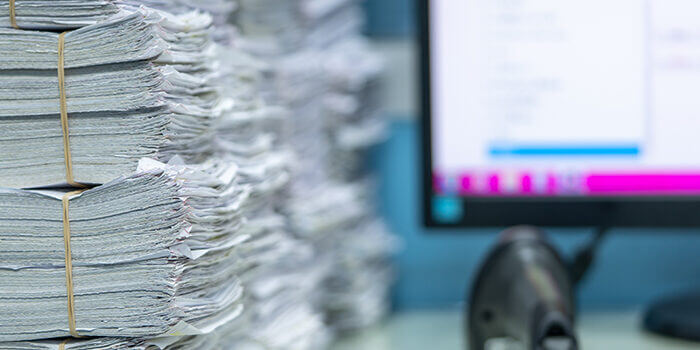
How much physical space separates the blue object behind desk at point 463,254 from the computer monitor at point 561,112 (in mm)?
198

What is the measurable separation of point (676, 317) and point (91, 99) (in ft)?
2.32

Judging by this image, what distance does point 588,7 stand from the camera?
0.96 meters

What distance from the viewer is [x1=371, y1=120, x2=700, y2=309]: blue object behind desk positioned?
1.17m

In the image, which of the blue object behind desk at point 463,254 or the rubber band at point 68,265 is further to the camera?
the blue object behind desk at point 463,254

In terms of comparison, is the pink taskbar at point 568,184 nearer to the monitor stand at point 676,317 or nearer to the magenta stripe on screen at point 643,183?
the magenta stripe on screen at point 643,183

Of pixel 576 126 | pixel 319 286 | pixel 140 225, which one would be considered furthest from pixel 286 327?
pixel 576 126

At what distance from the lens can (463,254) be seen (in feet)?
4.01

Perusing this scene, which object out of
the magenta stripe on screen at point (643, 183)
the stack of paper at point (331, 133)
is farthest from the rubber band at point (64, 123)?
the magenta stripe on screen at point (643, 183)

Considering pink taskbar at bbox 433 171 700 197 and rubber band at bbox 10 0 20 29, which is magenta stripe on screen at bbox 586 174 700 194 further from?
rubber band at bbox 10 0 20 29

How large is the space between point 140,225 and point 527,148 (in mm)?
575

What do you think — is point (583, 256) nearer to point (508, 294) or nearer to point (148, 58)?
point (508, 294)

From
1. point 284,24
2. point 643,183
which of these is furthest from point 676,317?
point 284,24

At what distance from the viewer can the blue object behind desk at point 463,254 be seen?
3.83ft

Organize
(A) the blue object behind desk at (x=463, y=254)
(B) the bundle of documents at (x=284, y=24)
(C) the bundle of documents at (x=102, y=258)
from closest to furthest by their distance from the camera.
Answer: (C) the bundle of documents at (x=102, y=258)
(B) the bundle of documents at (x=284, y=24)
(A) the blue object behind desk at (x=463, y=254)
